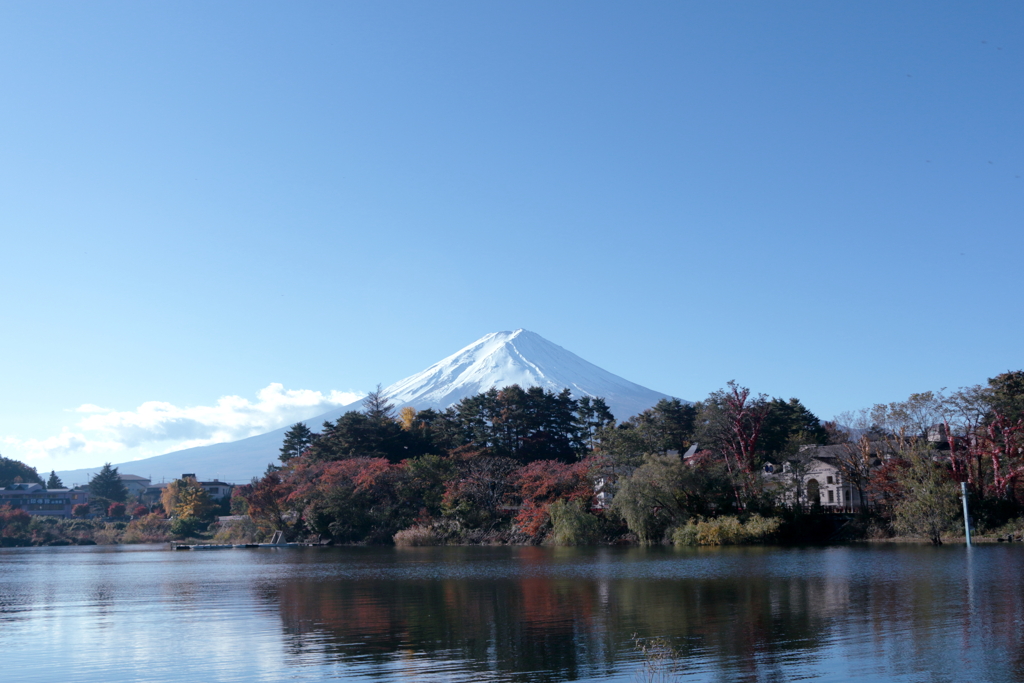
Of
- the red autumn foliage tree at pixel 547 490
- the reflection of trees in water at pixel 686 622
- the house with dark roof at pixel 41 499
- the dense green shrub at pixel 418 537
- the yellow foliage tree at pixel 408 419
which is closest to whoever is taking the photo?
the reflection of trees in water at pixel 686 622

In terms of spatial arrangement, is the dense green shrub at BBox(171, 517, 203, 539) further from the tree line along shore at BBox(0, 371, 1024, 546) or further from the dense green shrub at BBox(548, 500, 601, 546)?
the dense green shrub at BBox(548, 500, 601, 546)

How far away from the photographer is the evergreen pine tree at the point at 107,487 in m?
129

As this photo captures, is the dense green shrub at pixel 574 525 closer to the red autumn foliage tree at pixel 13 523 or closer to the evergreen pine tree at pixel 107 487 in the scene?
the red autumn foliage tree at pixel 13 523

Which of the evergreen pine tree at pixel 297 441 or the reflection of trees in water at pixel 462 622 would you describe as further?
the evergreen pine tree at pixel 297 441

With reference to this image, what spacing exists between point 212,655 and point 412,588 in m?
13.1

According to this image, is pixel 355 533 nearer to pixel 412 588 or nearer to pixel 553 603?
pixel 412 588

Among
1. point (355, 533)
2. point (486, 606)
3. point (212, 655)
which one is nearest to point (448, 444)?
point (355, 533)

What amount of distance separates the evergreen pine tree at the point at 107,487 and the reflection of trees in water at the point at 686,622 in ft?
376

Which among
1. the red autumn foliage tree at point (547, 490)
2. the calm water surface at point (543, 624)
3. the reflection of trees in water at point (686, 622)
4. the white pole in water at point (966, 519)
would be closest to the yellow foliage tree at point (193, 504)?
the red autumn foliage tree at point (547, 490)

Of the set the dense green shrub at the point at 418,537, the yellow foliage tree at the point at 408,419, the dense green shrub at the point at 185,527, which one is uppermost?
the yellow foliage tree at the point at 408,419

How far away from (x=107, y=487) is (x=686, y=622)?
429ft

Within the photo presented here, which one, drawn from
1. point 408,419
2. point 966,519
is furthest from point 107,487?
point 966,519

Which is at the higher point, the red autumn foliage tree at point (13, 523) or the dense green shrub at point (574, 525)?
the dense green shrub at point (574, 525)

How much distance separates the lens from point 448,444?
268ft
